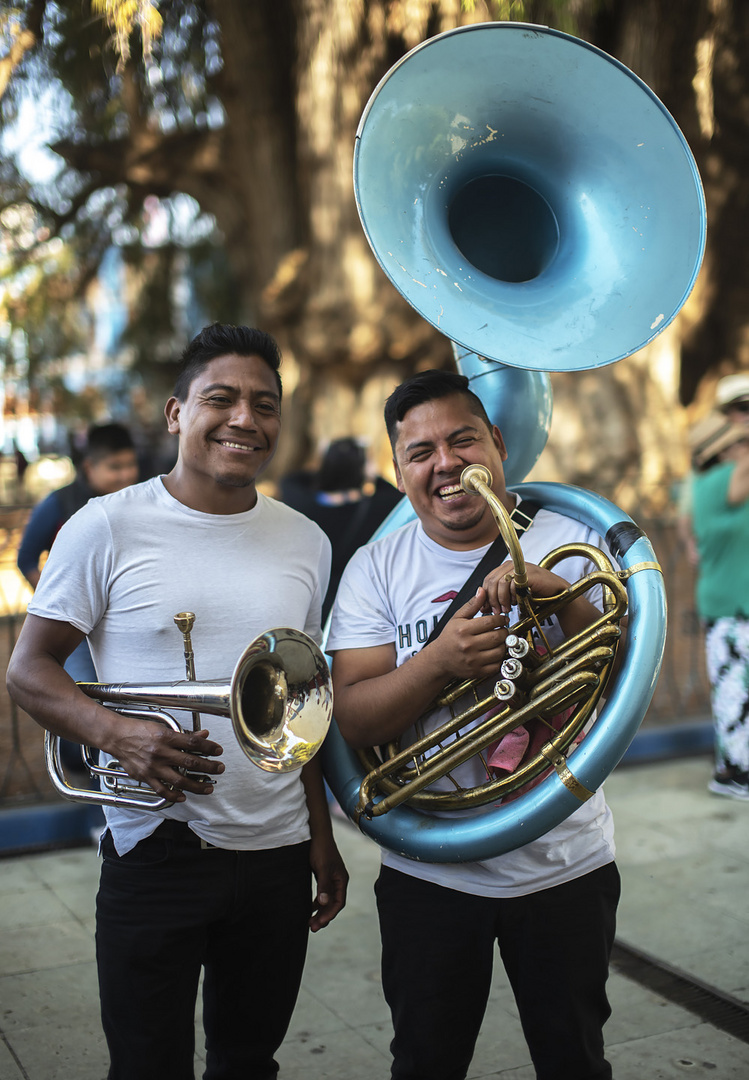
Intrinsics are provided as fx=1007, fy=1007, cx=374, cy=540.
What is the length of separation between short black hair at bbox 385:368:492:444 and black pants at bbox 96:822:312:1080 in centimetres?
90

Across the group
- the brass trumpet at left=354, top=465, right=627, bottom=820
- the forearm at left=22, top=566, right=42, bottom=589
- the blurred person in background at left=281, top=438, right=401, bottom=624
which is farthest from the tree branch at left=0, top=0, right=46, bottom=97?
the brass trumpet at left=354, top=465, right=627, bottom=820

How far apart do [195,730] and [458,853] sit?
0.52 meters

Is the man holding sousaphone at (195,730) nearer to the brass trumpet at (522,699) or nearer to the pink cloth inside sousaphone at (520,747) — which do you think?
the brass trumpet at (522,699)

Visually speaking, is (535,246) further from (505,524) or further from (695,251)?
(505,524)

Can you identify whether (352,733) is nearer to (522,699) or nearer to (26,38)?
(522,699)

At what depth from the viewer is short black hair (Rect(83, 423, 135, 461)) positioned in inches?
157

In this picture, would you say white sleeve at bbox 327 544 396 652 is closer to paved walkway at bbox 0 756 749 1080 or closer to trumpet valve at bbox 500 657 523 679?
trumpet valve at bbox 500 657 523 679

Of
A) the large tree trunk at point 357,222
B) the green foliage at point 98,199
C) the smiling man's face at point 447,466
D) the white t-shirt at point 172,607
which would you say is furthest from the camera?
the large tree trunk at point 357,222

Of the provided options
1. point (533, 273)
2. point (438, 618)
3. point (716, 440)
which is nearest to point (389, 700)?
point (438, 618)

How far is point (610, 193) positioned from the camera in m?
2.04

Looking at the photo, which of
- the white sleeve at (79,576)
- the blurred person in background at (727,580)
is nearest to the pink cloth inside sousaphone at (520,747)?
the white sleeve at (79,576)

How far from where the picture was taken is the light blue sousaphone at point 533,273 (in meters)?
1.79

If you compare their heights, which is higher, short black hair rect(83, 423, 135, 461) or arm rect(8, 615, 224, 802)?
short black hair rect(83, 423, 135, 461)

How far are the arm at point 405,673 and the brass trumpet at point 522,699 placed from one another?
41mm
